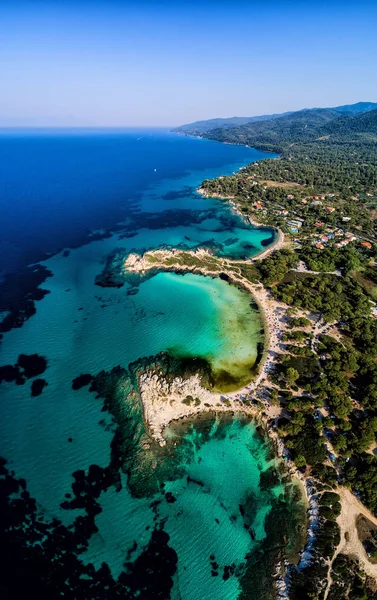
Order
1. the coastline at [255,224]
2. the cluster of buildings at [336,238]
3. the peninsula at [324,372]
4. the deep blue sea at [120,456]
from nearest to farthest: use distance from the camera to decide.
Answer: the deep blue sea at [120,456], the peninsula at [324,372], the coastline at [255,224], the cluster of buildings at [336,238]

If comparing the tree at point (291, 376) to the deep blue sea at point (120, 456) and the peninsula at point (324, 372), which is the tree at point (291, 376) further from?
the deep blue sea at point (120, 456)

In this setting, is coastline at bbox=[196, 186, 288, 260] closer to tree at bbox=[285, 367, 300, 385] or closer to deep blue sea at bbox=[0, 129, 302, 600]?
deep blue sea at bbox=[0, 129, 302, 600]

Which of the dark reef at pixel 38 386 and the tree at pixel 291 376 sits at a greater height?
the dark reef at pixel 38 386

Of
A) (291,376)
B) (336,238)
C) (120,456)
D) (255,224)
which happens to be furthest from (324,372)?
(255,224)

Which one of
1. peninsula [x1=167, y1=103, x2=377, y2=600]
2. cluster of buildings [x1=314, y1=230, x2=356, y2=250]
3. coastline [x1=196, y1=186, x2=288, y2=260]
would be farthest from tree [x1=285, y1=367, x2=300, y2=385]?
cluster of buildings [x1=314, y1=230, x2=356, y2=250]

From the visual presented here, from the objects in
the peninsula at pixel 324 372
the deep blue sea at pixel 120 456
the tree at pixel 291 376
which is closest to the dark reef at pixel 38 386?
the deep blue sea at pixel 120 456

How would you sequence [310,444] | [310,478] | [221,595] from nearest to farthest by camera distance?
[221,595] → [310,478] → [310,444]

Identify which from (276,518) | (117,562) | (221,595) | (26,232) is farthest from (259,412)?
(26,232)

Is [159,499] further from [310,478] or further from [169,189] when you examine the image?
[169,189]

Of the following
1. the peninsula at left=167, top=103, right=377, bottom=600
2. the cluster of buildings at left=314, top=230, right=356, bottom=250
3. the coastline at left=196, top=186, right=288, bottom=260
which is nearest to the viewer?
the peninsula at left=167, top=103, right=377, bottom=600
